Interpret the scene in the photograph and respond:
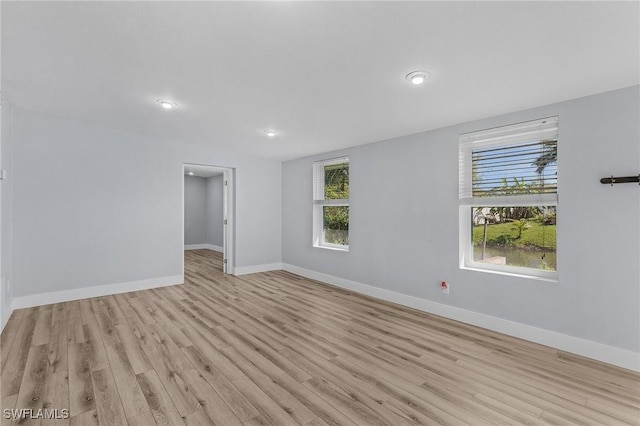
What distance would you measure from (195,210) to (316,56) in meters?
8.29

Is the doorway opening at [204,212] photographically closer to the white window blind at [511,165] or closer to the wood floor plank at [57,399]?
the wood floor plank at [57,399]

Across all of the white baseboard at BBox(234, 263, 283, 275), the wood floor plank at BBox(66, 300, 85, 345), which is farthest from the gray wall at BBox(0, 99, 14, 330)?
the white baseboard at BBox(234, 263, 283, 275)

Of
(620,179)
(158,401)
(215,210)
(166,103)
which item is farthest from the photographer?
(215,210)

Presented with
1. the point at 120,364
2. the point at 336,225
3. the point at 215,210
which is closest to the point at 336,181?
the point at 336,225

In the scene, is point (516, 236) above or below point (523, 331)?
above

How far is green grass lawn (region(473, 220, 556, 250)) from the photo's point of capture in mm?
2922

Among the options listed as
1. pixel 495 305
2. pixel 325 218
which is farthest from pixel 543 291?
pixel 325 218

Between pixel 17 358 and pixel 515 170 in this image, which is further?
pixel 515 170

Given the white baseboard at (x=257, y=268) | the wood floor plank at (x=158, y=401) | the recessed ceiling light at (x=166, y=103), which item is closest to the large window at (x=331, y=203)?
the white baseboard at (x=257, y=268)

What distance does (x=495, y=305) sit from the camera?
313 centimetres

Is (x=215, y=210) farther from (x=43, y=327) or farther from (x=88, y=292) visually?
(x=43, y=327)

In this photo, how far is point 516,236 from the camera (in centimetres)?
315

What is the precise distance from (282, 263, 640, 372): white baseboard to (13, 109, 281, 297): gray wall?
347 centimetres

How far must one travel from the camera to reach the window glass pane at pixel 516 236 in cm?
293
